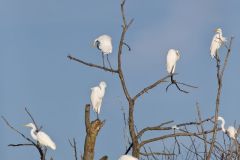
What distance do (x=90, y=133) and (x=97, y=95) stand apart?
3632mm

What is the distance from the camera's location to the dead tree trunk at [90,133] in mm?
7117

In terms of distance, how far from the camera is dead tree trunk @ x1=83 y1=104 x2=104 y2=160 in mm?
7117

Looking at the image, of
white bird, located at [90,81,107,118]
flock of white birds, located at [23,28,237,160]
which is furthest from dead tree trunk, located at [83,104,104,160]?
white bird, located at [90,81,107,118]

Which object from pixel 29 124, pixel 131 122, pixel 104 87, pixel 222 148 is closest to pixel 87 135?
pixel 131 122

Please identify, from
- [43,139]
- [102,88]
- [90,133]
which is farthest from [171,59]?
[90,133]

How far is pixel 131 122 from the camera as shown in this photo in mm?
6922

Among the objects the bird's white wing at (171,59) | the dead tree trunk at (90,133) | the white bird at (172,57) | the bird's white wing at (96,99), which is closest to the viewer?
the dead tree trunk at (90,133)

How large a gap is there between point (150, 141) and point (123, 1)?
163 centimetres

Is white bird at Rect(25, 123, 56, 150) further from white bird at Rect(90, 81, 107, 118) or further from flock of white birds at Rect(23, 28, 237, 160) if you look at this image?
white bird at Rect(90, 81, 107, 118)

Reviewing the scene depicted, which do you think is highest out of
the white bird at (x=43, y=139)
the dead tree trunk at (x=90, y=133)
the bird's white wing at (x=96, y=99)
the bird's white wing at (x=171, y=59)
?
the bird's white wing at (x=171, y=59)

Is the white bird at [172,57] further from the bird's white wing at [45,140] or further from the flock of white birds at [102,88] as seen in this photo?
the bird's white wing at [45,140]

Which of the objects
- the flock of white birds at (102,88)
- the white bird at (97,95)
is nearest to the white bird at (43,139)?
the flock of white birds at (102,88)

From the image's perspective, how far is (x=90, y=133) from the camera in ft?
23.9

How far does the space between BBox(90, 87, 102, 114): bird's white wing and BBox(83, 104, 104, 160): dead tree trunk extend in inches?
114
